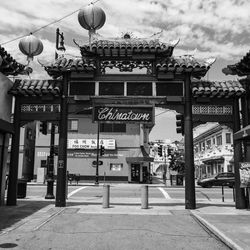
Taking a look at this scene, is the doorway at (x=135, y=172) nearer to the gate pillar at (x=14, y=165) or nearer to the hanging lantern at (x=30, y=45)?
the gate pillar at (x=14, y=165)

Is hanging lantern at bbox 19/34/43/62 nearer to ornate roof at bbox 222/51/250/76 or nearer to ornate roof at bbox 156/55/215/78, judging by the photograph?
ornate roof at bbox 156/55/215/78

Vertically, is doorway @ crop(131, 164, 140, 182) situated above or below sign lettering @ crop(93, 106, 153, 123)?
below

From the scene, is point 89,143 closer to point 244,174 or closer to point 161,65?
point 161,65

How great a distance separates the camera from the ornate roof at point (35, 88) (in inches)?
555

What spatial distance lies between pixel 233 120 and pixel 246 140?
947mm

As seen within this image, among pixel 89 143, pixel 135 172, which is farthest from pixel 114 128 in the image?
pixel 135 172

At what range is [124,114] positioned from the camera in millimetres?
14102

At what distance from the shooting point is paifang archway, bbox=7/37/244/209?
13914 millimetres

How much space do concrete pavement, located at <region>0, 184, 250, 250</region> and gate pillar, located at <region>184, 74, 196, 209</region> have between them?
20.0 inches

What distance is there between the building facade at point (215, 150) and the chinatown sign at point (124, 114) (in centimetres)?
2550

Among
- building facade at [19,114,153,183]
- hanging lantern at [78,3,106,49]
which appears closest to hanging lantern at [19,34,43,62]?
hanging lantern at [78,3,106,49]

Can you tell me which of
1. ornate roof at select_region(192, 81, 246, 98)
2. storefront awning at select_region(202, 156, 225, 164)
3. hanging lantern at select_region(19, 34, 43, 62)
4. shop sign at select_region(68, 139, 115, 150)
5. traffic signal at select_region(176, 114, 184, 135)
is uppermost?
hanging lantern at select_region(19, 34, 43, 62)

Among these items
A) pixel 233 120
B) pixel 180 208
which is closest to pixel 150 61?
pixel 233 120

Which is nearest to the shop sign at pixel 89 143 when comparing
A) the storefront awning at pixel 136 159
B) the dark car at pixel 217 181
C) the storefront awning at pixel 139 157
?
the storefront awning at pixel 136 159
